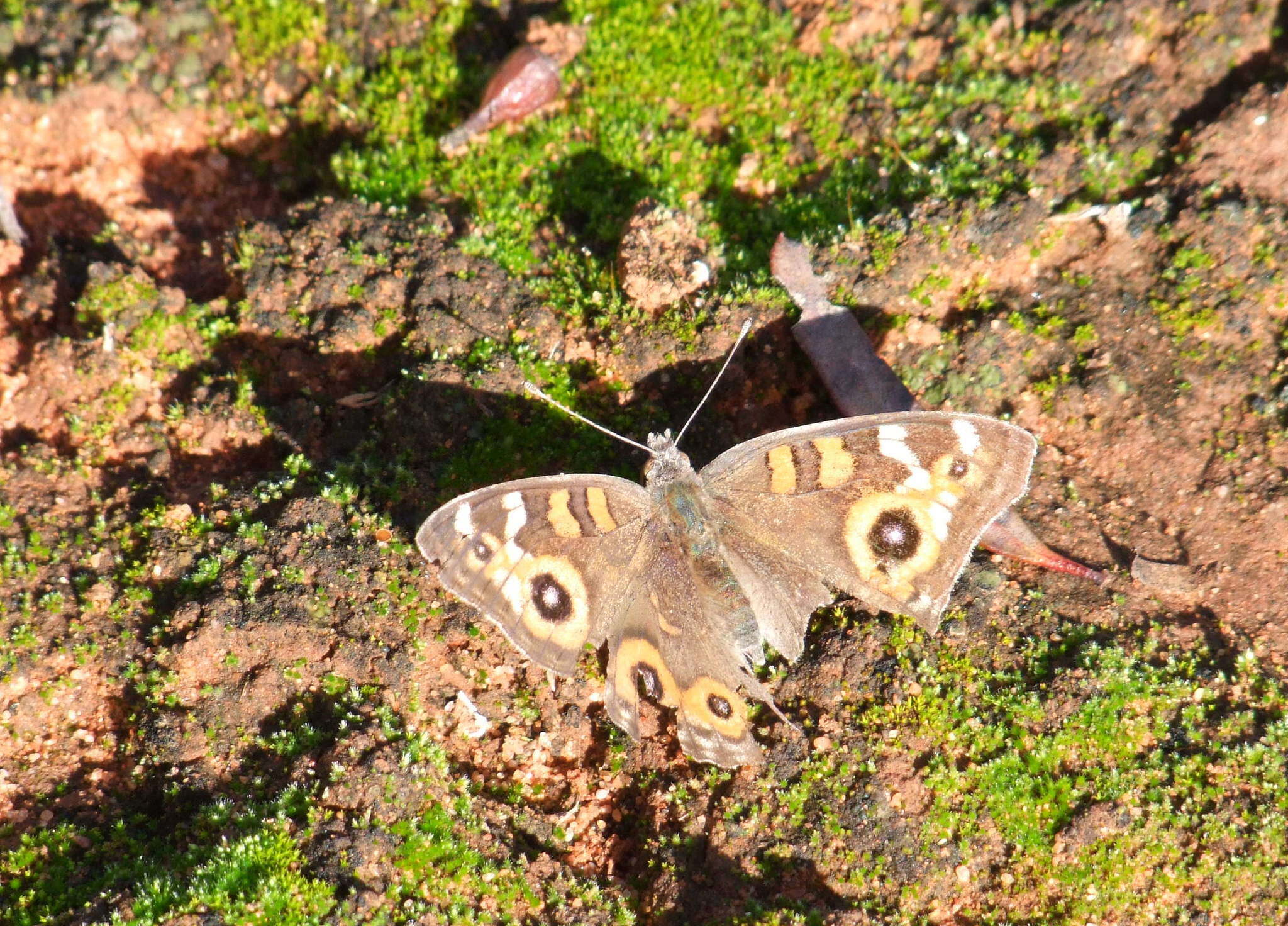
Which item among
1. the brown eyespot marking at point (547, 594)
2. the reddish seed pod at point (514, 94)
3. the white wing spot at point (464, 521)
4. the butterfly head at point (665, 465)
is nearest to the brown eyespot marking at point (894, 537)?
the butterfly head at point (665, 465)

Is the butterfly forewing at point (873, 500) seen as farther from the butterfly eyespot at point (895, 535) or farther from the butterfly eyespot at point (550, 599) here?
the butterfly eyespot at point (550, 599)

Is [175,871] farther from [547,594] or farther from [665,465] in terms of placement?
[665,465]

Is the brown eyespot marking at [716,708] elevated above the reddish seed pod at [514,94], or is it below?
below

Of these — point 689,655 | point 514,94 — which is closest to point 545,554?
point 689,655

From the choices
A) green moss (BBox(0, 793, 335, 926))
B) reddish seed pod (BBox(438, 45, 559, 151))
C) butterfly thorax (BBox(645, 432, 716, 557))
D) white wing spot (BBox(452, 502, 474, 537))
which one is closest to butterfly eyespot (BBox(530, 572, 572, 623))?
white wing spot (BBox(452, 502, 474, 537))

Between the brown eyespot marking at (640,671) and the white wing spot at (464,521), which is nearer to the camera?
the white wing spot at (464,521)

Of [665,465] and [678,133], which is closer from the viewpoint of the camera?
[665,465]
